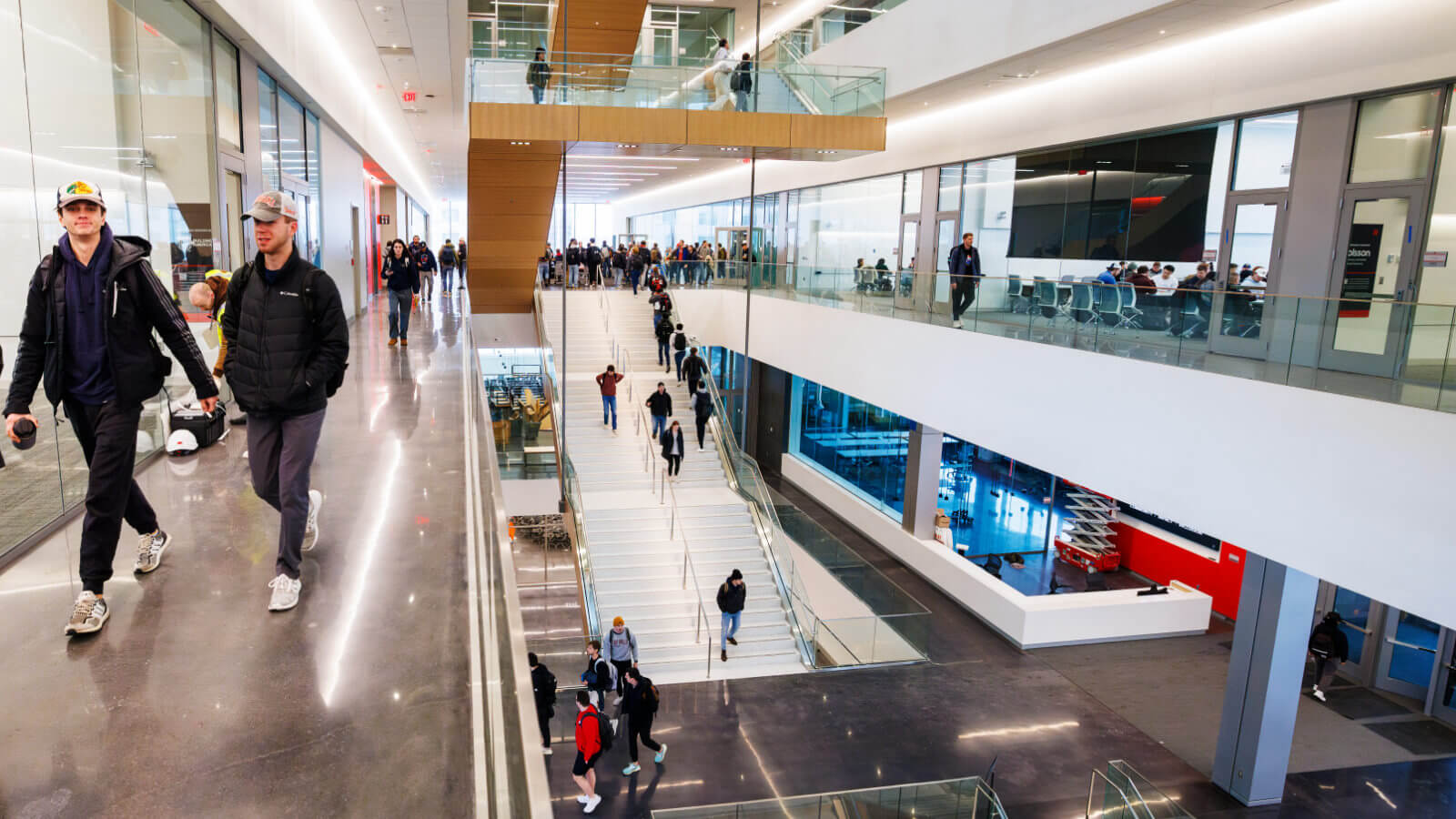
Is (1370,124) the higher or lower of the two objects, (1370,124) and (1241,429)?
the higher

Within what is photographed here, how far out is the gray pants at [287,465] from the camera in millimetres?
3523

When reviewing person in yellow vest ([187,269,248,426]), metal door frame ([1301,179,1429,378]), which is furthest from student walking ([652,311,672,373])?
person in yellow vest ([187,269,248,426])

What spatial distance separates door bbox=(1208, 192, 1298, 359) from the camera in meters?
8.58

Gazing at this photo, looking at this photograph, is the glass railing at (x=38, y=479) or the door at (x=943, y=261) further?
the door at (x=943, y=261)

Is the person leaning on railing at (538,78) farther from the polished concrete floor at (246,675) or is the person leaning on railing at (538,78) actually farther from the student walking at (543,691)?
the polished concrete floor at (246,675)

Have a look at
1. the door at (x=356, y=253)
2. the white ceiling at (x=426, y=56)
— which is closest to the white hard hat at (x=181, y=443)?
the white ceiling at (x=426, y=56)

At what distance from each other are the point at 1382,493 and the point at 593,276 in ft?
74.1

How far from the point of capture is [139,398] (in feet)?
10.9

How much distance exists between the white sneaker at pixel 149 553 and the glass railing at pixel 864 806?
4847 mm

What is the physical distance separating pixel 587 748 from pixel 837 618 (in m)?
8.10

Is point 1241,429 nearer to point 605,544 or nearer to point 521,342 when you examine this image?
point 605,544

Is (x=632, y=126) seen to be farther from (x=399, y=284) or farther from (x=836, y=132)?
(x=399, y=284)

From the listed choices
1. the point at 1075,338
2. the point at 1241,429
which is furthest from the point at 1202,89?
the point at 1241,429

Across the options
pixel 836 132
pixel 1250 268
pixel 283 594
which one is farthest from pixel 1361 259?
pixel 283 594
